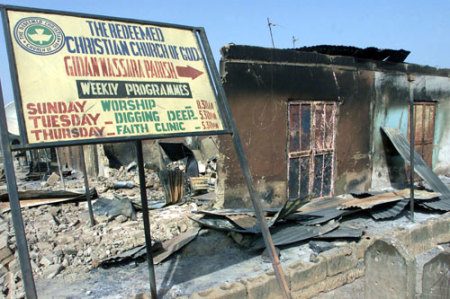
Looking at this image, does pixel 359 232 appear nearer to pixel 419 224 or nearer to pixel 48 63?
pixel 419 224

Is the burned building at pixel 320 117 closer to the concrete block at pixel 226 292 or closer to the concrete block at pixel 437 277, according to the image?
the concrete block at pixel 226 292

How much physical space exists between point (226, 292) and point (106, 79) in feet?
7.66

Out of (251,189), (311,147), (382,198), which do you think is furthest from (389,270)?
(311,147)

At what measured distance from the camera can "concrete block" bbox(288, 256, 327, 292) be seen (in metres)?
3.56

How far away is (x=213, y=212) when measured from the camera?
15.5ft

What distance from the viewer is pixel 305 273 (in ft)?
12.0

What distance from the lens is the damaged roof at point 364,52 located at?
21.0ft

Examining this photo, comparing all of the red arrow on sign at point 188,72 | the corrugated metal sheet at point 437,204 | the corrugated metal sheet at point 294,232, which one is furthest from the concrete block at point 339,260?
the red arrow on sign at point 188,72

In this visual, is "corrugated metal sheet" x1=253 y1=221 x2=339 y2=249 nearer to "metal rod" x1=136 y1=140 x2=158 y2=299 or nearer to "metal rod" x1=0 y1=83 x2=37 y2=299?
"metal rod" x1=136 y1=140 x2=158 y2=299

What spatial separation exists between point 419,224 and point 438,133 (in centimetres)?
490

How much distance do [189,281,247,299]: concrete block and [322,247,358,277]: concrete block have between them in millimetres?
1319

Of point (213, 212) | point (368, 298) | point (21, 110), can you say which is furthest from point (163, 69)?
point (213, 212)

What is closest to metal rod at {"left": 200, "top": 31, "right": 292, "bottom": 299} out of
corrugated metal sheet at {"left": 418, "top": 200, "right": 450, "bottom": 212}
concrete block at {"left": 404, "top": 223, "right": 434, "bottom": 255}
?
concrete block at {"left": 404, "top": 223, "right": 434, "bottom": 255}

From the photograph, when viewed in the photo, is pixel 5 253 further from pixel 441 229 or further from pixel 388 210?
pixel 441 229
